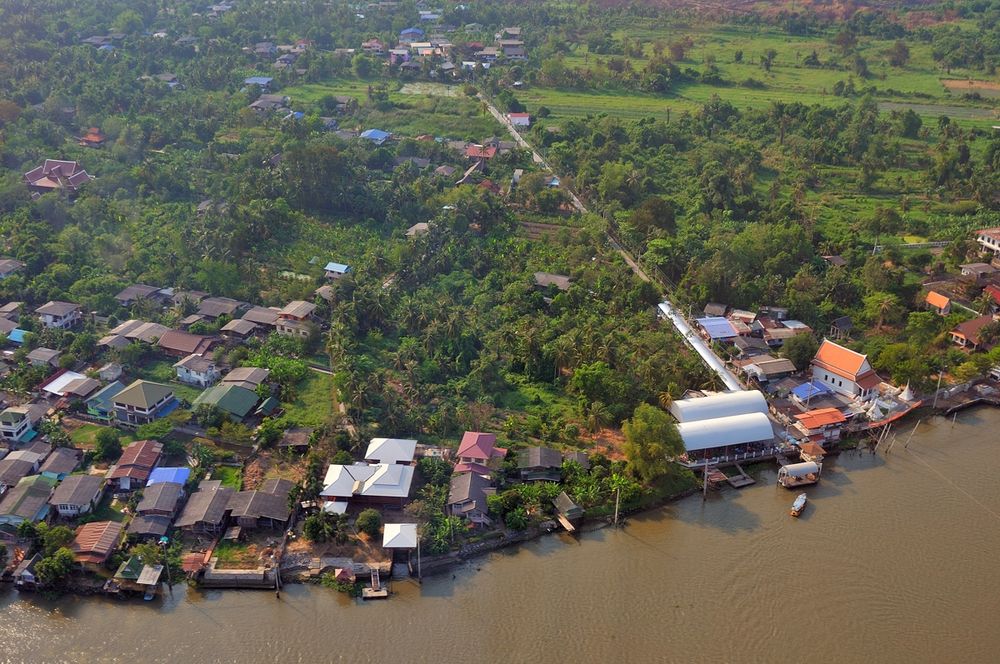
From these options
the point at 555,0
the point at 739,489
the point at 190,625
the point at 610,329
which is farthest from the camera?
the point at 555,0

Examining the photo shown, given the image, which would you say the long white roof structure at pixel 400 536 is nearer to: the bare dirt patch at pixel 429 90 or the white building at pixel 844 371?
the white building at pixel 844 371

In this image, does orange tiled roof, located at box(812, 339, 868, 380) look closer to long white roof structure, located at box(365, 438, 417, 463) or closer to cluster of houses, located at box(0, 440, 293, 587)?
long white roof structure, located at box(365, 438, 417, 463)

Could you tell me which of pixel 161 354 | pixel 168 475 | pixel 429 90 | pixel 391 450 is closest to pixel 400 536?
pixel 391 450

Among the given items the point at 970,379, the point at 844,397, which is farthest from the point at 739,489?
the point at 970,379

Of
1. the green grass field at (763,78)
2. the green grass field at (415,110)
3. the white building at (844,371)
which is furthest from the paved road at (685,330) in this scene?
the green grass field at (763,78)

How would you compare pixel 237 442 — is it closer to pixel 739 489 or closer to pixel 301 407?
pixel 301 407

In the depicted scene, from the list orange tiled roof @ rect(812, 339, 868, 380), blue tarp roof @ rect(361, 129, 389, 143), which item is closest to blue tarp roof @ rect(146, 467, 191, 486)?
orange tiled roof @ rect(812, 339, 868, 380)
